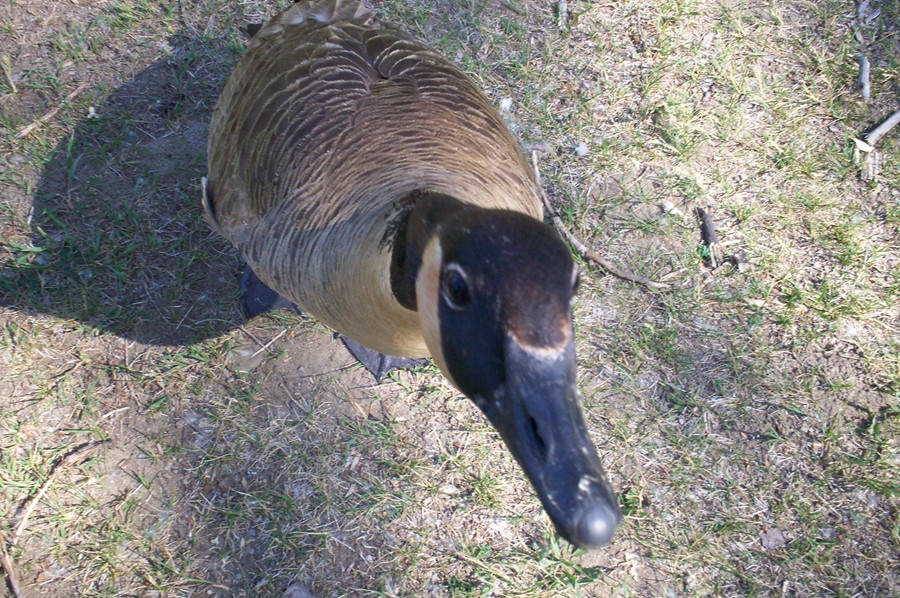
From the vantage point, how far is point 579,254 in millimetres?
4469

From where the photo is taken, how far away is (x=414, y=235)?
2270 mm

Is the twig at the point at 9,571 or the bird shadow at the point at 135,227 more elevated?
the bird shadow at the point at 135,227

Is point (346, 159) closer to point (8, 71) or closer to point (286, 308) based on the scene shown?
point (286, 308)

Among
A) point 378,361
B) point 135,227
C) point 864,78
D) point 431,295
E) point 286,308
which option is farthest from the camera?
point 864,78

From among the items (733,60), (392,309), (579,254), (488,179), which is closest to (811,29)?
(733,60)

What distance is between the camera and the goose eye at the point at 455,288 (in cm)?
198

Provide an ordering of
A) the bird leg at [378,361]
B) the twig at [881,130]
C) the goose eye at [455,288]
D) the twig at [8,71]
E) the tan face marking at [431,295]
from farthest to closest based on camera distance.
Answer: the twig at [881,130]
the twig at [8,71]
the bird leg at [378,361]
the tan face marking at [431,295]
the goose eye at [455,288]

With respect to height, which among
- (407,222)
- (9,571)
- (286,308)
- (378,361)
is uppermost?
(407,222)

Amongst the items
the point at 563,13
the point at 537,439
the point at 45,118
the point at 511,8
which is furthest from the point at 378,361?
the point at 563,13

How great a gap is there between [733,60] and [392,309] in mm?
3981

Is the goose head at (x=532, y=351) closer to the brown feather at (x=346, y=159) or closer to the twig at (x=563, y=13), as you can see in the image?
the brown feather at (x=346, y=159)

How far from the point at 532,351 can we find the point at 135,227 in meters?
3.47

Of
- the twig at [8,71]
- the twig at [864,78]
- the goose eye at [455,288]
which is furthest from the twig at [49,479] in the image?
A: the twig at [864,78]

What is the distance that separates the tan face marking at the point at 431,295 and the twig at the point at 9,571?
2.64 metres
